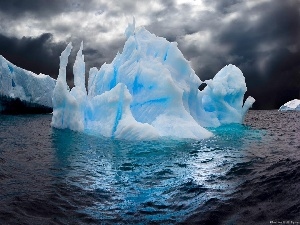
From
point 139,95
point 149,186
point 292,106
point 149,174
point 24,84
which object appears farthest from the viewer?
point 292,106

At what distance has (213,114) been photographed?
2347 cm

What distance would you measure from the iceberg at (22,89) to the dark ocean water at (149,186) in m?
28.9

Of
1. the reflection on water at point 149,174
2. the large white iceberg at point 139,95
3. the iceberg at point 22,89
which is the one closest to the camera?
the reflection on water at point 149,174

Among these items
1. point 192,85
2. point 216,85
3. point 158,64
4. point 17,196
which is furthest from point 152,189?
point 216,85

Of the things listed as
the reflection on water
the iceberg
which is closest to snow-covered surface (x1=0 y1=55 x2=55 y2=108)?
the iceberg

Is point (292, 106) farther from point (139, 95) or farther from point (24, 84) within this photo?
point (139, 95)

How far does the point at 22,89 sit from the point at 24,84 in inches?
31.4

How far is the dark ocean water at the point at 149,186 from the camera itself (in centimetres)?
512

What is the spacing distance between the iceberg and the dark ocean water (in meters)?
28.9

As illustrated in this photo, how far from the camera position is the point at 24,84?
40.2 metres

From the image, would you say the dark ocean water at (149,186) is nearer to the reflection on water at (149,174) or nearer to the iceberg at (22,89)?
the reflection on water at (149,174)

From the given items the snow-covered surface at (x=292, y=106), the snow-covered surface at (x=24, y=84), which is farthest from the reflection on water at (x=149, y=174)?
the snow-covered surface at (x=292, y=106)

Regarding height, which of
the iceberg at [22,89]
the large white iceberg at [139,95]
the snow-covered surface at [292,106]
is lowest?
the large white iceberg at [139,95]

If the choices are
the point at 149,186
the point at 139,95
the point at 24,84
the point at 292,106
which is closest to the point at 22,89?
the point at 24,84
